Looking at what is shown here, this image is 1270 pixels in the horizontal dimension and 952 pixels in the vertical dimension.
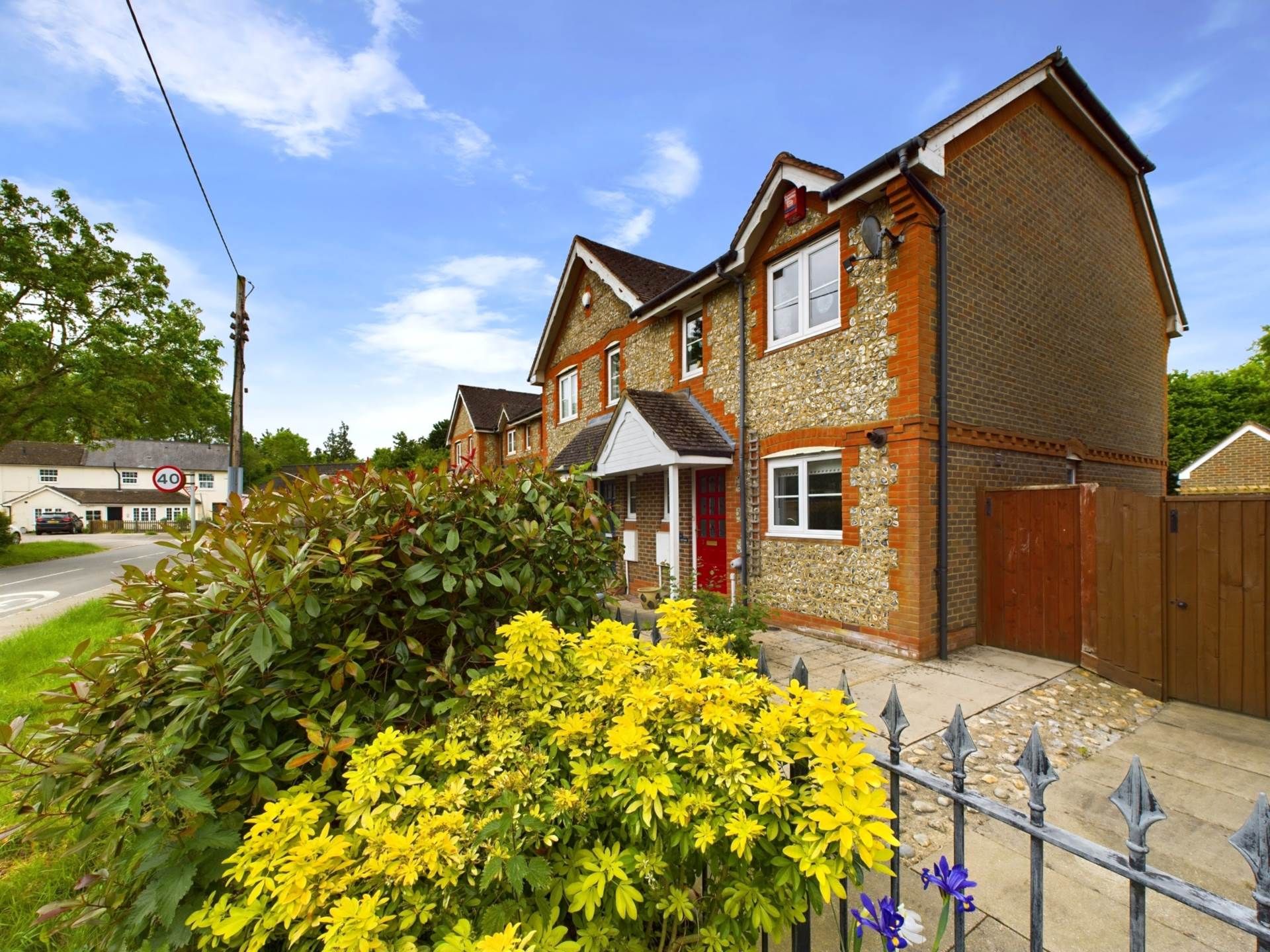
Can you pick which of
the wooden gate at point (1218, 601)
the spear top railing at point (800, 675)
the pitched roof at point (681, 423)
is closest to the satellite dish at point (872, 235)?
the pitched roof at point (681, 423)

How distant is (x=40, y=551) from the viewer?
71.5 ft

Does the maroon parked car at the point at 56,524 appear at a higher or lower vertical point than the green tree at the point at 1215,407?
lower

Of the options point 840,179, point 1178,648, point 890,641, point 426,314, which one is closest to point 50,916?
point 890,641

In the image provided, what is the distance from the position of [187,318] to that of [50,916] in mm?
24250

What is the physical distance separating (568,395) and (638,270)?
4.33 m

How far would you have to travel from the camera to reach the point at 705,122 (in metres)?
9.41

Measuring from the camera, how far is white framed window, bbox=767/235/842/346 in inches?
316

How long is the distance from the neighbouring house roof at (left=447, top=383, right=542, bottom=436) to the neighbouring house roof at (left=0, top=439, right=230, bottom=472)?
37.8 m

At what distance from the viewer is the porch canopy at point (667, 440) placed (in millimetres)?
9305

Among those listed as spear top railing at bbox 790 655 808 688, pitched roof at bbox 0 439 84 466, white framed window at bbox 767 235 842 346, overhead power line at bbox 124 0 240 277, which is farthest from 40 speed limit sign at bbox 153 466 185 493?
pitched roof at bbox 0 439 84 466

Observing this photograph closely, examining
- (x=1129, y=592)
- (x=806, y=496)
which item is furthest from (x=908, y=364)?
(x=1129, y=592)

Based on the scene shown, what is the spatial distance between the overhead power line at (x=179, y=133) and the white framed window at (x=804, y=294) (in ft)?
28.4

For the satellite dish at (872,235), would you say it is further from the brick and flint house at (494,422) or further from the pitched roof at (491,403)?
the pitched roof at (491,403)

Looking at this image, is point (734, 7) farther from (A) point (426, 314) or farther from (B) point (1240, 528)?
(A) point (426, 314)
